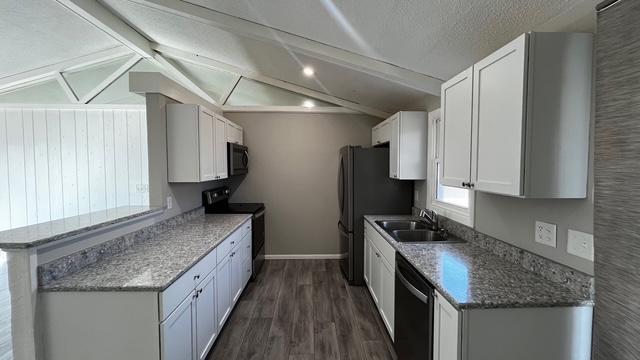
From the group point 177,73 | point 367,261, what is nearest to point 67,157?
point 177,73

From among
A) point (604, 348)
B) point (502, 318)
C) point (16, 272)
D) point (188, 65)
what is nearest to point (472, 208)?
point (502, 318)

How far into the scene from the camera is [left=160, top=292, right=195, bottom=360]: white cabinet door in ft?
4.82

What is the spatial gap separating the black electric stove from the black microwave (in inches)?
13.8

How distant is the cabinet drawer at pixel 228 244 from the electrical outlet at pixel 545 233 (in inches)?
88.3

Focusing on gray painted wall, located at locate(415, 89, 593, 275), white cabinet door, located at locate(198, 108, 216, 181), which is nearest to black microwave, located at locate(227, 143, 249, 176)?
white cabinet door, located at locate(198, 108, 216, 181)

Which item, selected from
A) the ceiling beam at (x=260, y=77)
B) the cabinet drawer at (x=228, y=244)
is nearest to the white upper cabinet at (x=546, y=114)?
the cabinet drawer at (x=228, y=244)

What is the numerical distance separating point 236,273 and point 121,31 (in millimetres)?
2954

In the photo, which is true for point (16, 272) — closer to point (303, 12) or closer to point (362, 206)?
point (303, 12)

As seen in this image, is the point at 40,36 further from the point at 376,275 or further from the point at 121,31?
the point at 376,275

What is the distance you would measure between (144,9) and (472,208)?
3.41 m

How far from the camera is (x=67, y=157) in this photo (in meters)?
4.04

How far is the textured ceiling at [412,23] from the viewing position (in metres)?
1.42

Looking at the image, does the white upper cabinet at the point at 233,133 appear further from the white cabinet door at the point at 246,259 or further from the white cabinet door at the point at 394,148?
the white cabinet door at the point at 394,148

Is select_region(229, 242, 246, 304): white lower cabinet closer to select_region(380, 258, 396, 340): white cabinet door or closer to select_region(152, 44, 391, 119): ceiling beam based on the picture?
select_region(380, 258, 396, 340): white cabinet door
